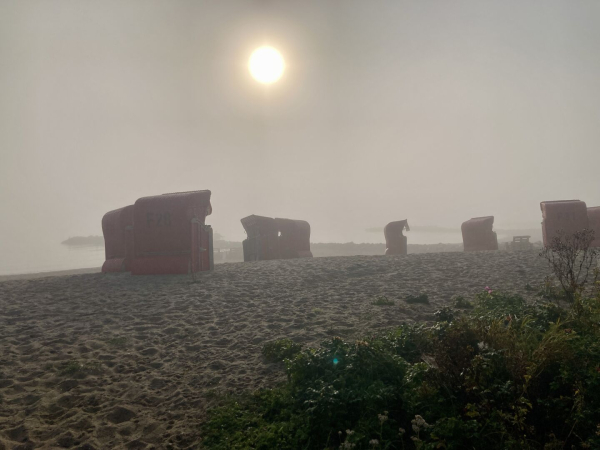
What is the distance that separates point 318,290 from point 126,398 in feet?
21.0

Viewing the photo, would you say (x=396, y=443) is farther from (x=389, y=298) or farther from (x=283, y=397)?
Result: (x=389, y=298)

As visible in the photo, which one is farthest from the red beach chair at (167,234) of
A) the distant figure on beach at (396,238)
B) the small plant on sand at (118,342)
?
the distant figure on beach at (396,238)

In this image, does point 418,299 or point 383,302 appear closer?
point 383,302

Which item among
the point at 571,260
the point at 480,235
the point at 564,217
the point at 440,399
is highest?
the point at 564,217

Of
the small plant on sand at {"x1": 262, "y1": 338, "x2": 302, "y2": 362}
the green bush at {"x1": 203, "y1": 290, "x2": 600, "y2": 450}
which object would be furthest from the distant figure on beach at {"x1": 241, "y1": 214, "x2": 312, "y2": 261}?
the green bush at {"x1": 203, "y1": 290, "x2": 600, "y2": 450}

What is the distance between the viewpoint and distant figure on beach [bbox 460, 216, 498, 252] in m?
23.0

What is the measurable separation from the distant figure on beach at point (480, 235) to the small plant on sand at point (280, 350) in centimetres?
1941

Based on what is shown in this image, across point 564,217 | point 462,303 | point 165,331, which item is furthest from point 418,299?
point 564,217

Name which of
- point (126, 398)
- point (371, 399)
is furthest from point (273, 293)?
point (371, 399)

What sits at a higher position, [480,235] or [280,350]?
[480,235]

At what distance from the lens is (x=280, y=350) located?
19.7 feet

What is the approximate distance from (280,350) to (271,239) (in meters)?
17.0

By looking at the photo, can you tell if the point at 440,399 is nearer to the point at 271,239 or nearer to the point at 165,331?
the point at 165,331

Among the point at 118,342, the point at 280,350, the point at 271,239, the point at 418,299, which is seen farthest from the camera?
the point at 271,239
